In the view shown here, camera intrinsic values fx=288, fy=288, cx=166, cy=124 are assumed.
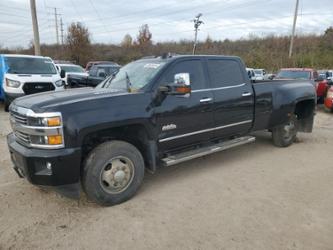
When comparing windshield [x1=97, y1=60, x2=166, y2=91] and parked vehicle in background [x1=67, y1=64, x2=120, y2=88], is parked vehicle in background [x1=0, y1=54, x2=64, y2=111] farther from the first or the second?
windshield [x1=97, y1=60, x2=166, y2=91]

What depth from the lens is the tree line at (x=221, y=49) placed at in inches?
1366

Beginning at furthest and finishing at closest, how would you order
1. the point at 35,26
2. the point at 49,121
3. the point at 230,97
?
the point at 35,26 < the point at 230,97 < the point at 49,121

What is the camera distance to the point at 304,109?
6.63m

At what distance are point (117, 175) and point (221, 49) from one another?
56.4 meters

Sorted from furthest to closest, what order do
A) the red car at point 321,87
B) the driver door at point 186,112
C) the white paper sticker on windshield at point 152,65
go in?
1. the red car at point 321,87
2. the white paper sticker on windshield at point 152,65
3. the driver door at point 186,112

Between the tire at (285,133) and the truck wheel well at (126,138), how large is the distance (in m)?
3.46

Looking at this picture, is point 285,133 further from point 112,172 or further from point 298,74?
point 298,74

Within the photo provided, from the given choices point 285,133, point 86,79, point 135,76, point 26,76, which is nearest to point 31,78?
point 26,76

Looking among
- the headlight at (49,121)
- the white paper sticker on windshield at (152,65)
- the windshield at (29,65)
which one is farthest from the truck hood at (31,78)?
the headlight at (49,121)

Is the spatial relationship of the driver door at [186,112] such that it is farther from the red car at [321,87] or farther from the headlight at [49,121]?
the red car at [321,87]

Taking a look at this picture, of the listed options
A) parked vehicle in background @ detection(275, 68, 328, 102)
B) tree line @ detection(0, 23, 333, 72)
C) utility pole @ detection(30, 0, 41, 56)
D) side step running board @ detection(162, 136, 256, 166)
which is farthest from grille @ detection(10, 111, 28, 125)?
tree line @ detection(0, 23, 333, 72)

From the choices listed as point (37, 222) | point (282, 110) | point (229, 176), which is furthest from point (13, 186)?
point (282, 110)

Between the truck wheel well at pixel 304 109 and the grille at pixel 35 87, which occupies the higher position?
the grille at pixel 35 87

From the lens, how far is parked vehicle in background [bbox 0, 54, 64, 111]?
9.36 metres
